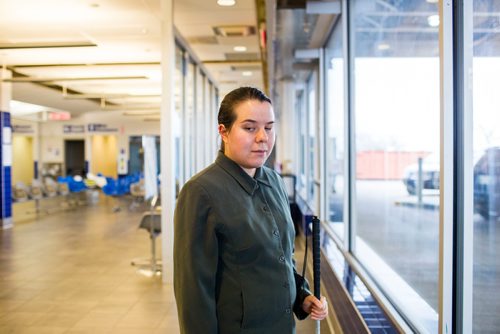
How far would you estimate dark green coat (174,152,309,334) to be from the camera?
57.6 inches

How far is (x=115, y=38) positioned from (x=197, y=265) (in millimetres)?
7153

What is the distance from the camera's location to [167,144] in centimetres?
552

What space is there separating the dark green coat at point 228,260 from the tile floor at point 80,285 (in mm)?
2545

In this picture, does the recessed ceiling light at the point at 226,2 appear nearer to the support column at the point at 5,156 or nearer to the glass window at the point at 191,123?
the glass window at the point at 191,123

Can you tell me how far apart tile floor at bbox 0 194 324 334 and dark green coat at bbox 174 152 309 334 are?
8.35 feet

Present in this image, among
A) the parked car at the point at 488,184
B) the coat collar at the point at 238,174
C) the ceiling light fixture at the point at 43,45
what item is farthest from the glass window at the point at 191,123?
the coat collar at the point at 238,174

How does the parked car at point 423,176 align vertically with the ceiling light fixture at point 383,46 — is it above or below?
below

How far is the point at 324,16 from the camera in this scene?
564 centimetres

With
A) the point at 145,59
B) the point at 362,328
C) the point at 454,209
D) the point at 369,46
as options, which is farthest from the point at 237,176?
the point at 145,59

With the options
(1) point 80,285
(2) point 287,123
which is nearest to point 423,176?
(1) point 80,285

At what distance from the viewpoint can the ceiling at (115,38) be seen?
6.18 metres

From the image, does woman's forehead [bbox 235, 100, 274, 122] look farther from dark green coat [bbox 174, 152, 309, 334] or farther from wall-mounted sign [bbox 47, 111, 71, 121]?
wall-mounted sign [bbox 47, 111, 71, 121]

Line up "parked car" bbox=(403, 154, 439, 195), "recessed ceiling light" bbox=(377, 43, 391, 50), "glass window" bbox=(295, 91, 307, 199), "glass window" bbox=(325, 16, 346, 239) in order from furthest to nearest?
"glass window" bbox=(295, 91, 307, 199), "glass window" bbox=(325, 16, 346, 239), "recessed ceiling light" bbox=(377, 43, 391, 50), "parked car" bbox=(403, 154, 439, 195)

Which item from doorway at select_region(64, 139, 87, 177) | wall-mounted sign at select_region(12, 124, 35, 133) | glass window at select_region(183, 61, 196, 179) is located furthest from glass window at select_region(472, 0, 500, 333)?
doorway at select_region(64, 139, 87, 177)
